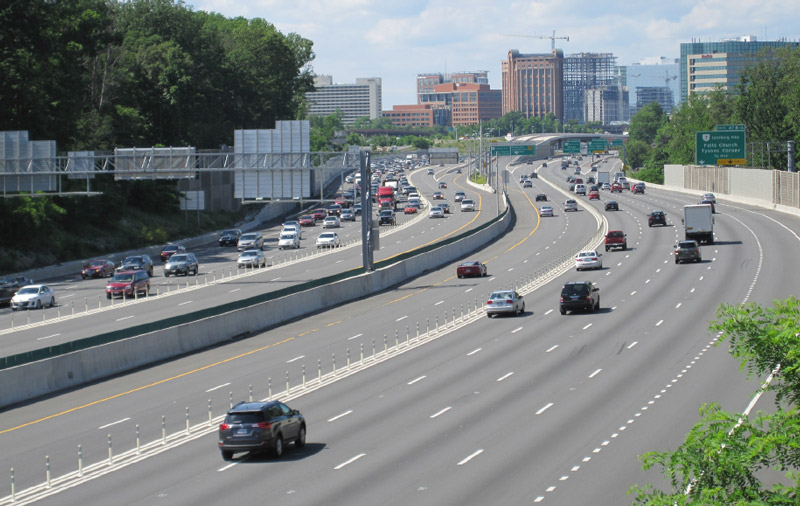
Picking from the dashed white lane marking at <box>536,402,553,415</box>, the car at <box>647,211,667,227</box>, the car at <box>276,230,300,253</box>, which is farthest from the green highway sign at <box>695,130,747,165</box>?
the dashed white lane marking at <box>536,402,553,415</box>

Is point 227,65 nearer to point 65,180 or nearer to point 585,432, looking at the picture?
point 65,180

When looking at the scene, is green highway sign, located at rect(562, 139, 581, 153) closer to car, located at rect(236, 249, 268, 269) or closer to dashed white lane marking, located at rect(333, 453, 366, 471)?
car, located at rect(236, 249, 268, 269)

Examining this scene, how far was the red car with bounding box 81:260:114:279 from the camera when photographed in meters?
72.5

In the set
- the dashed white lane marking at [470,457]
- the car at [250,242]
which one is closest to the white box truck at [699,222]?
the car at [250,242]

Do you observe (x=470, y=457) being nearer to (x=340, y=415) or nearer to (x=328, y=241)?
(x=340, y=415)

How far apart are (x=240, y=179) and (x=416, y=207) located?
6125 cm

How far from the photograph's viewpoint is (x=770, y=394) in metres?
30.0

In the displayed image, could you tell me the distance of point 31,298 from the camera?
55938 mm

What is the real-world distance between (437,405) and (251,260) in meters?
44.6

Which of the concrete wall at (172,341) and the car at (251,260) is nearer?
the concrete wall at (172,341)

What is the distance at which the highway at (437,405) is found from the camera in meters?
22.5

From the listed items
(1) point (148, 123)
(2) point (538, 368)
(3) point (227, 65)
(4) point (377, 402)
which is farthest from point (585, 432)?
(3) point (227, 65)

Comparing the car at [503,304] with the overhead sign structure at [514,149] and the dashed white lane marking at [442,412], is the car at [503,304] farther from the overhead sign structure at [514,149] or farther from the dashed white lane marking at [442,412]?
the overhead sign structure at [514,149]

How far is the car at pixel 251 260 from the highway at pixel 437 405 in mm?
17778
